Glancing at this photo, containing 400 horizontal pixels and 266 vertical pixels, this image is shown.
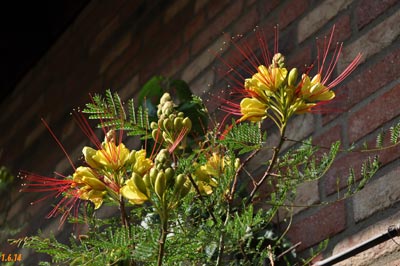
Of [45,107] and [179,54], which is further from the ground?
[45,107]

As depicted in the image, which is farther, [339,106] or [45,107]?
[45,107]

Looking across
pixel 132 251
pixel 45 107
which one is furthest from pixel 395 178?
pixel 45 107

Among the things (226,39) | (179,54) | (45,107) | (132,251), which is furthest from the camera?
(45,107)

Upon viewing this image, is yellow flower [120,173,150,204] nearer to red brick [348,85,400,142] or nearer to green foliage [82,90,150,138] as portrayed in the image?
green foliage [82,90,150,138]

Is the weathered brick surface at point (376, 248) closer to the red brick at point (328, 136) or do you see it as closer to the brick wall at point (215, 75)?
the brick wall at point (215, 75)

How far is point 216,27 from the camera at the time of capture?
222 cm

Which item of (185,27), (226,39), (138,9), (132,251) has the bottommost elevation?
(132,251)

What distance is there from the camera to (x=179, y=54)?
235cm

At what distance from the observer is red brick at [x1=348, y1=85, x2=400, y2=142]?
1503 mm

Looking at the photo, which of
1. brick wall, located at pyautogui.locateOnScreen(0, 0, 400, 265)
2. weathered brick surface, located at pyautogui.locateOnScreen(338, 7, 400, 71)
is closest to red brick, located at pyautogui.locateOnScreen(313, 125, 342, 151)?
brick wall, located at pyautogui.locateOnScreen(0, 0, 400, 265)

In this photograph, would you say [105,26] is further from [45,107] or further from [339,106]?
[339,106]

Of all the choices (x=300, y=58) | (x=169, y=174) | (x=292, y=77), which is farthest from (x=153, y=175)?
(x=300, y=58)

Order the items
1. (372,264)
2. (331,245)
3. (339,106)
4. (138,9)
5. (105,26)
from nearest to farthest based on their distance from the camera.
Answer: (372,264) < (331,245) < (339,106) < (138,9) < (105,26)

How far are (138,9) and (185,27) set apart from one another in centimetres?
37
